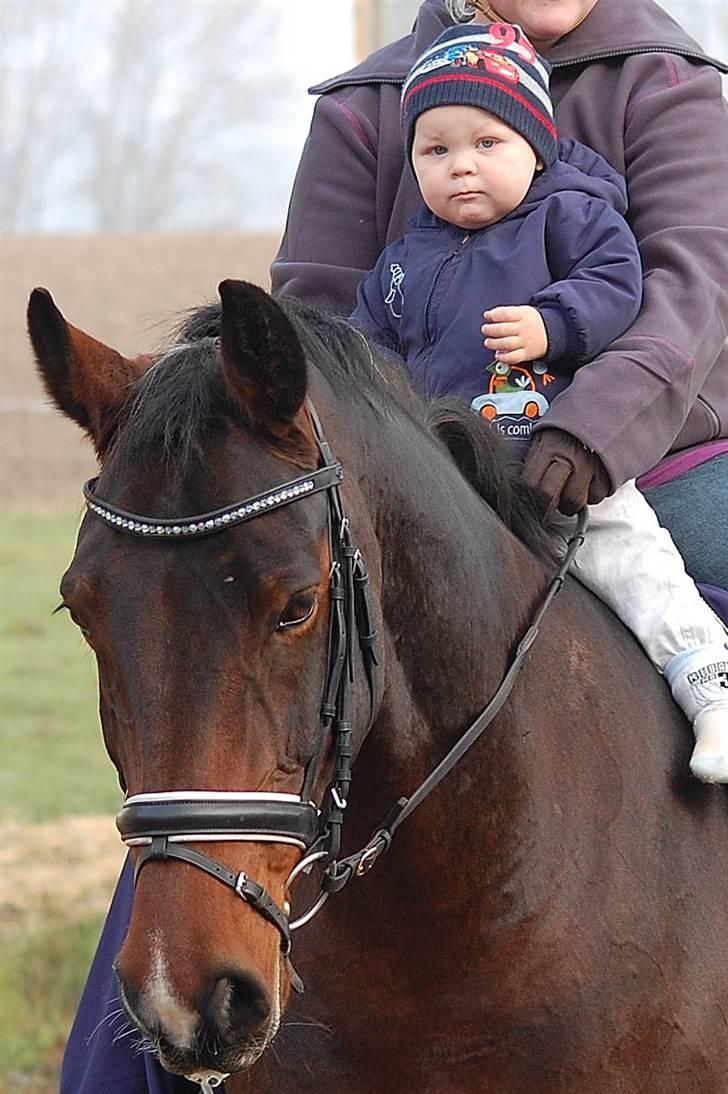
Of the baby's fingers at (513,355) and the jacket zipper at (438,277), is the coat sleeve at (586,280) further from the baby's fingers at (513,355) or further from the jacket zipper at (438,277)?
the jacket zipper at (438,277)

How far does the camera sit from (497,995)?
262 centimetres

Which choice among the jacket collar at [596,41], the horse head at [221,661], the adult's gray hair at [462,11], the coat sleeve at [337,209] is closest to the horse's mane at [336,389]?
the horse head at [221,661]

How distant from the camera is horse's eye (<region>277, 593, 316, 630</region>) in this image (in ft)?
7.00

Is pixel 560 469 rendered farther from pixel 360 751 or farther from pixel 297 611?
pixel 297 611

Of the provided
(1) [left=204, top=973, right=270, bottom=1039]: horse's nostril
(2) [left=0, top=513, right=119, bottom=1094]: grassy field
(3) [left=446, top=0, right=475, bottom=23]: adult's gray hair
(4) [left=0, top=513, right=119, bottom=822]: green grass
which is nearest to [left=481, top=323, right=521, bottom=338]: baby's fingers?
(3) [left=446, top=0, right=475, bottom=23]: adult's gray hair

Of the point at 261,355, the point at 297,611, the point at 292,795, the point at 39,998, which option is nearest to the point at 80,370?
the point at 261,355

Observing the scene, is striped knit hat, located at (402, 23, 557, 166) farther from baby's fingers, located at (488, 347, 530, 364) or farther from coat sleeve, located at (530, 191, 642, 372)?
baby's fingers, located at (488, 347, 530, 364)

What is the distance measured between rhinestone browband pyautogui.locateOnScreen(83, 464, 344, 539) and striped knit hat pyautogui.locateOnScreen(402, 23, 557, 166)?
1.12m

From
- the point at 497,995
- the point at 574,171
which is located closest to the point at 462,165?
the point at 574,171

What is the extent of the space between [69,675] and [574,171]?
7755mm

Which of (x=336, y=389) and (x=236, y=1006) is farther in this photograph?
(x=336, y=389)

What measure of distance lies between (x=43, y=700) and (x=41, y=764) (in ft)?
3.14

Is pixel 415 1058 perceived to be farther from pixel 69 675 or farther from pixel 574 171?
pixel 69 675

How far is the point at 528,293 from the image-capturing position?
3035 millimetres
